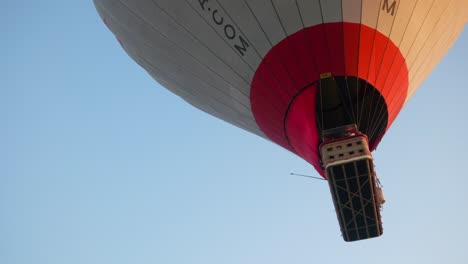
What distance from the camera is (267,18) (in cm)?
783

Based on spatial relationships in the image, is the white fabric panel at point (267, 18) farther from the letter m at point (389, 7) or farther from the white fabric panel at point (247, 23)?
the letter m at point (389, 7)

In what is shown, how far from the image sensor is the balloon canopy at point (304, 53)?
7.76 m

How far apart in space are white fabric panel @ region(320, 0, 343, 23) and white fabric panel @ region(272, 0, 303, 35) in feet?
1.16

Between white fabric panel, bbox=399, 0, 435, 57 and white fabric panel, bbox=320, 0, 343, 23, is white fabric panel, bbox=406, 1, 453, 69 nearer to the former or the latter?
white fabric panel, bbox=399, 0, 435, 57

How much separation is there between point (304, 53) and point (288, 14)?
0.61m

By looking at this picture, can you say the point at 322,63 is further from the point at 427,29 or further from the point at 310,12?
the point at 427,29

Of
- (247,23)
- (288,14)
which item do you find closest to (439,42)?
(288,14)

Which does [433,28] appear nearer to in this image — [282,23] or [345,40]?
[345,40]

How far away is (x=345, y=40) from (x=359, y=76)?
591 mm

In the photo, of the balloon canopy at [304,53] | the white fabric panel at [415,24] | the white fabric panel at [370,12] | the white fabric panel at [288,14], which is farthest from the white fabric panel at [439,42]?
the white fabric panel at [288,14]

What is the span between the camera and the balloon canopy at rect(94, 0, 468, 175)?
7.76 metres

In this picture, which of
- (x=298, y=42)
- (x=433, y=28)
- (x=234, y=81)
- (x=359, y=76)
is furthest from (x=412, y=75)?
(x=234, y=81)

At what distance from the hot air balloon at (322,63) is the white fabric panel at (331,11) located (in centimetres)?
1

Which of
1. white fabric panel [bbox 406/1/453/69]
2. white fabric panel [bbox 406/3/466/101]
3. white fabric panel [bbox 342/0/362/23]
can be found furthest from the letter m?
white fabric panel [bbox 406/3/466/101]
